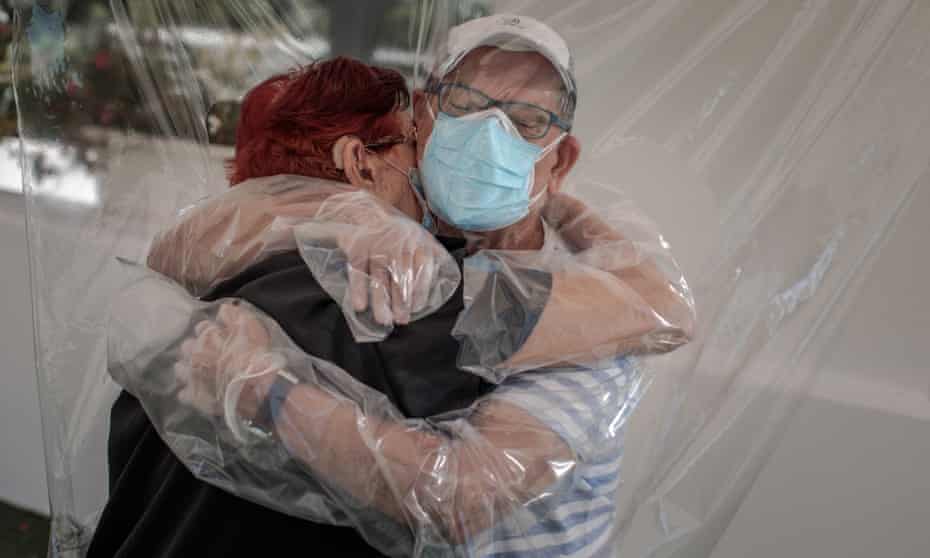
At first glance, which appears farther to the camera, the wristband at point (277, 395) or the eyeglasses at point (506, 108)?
the eyeglasses at point (506, 108)

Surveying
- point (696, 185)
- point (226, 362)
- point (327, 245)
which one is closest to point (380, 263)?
point (327, 245)

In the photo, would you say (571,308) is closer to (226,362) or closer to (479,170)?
(479,170)

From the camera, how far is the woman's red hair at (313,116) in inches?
32.1

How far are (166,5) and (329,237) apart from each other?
0.65 metres

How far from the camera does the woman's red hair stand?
2.67 feet

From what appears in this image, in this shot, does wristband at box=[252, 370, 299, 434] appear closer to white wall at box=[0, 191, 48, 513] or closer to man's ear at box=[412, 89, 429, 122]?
man's ear at box=[412, 89, 429, 122]

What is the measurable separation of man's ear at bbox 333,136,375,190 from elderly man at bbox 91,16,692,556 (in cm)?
9

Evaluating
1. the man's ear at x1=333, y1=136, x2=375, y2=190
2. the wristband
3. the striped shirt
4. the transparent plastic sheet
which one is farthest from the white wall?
the striped shirt

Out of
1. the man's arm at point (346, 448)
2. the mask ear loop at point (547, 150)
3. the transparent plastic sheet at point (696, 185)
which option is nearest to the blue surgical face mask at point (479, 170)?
the mask ear loop at point (547, 150)

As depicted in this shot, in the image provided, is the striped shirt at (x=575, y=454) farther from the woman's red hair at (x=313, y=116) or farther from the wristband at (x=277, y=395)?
the woman's red hair at (x=313, y=116)

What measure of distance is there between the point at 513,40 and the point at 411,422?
41 centimetres

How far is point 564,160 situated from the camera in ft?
2.85

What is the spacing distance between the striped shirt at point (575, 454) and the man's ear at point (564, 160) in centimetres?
25

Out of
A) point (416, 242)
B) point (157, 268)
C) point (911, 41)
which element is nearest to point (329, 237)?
point (416, 242)
